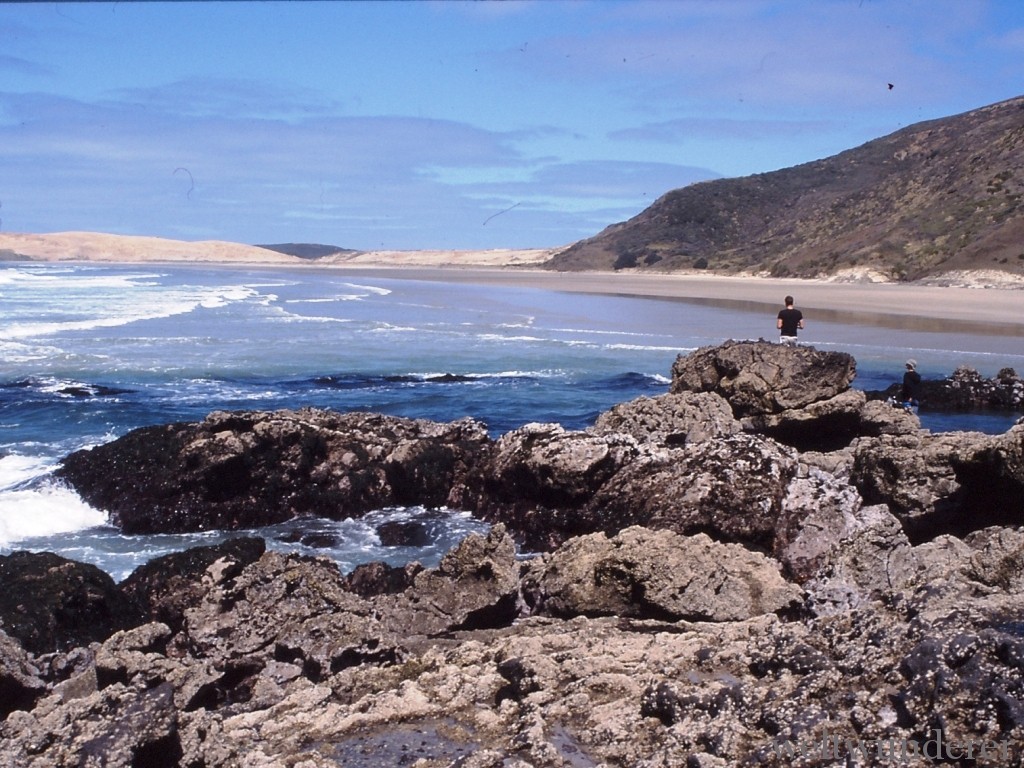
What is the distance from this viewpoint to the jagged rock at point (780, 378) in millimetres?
12281

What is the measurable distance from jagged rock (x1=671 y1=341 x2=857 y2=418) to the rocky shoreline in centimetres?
114

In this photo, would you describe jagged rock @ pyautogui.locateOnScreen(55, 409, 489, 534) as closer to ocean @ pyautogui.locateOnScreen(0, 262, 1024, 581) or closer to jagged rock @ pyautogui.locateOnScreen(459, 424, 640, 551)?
ocean @ pyautogui.locateOnScreen(0, 262, 1024, 581)

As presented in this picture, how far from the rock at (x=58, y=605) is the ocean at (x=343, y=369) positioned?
1.73 metres

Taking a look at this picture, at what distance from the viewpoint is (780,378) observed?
1240 centimetres

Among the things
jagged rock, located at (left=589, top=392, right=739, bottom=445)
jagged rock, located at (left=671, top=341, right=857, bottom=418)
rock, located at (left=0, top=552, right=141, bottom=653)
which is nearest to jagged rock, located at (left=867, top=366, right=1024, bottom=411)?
jagged rock, located at (left=671, top=341, right=857, bottom=418)

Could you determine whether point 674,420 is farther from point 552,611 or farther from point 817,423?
point 552,611

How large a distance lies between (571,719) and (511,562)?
8.18 ft

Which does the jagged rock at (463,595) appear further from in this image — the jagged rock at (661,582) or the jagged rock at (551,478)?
the jagged rock at (551,478)

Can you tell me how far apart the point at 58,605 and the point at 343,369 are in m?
15.6

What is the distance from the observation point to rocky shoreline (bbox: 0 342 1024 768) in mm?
3734

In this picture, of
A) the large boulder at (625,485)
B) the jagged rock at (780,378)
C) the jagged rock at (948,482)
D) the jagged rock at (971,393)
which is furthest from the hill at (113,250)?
the jagged rock at (948,482)

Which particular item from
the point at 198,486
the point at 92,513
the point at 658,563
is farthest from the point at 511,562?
the point at 92,513

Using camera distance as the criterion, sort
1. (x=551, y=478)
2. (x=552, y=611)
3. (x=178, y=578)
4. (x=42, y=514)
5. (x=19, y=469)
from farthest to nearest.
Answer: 1. (x=19, y=469)
2. (x=42, y=514)
3. (x=551, y=478)
4. (x=178, y=578)
5. (x=552, y=611)

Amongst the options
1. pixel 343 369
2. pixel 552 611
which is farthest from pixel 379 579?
pixel 343 369
